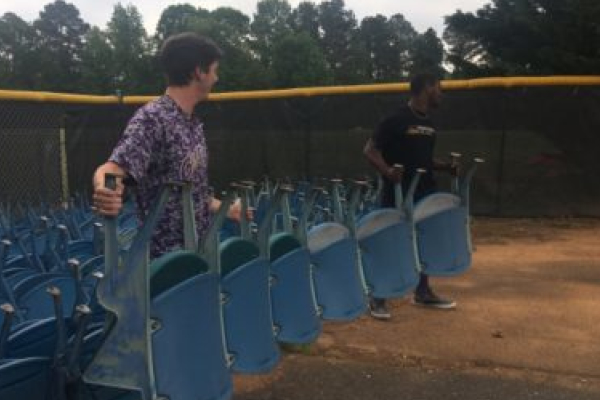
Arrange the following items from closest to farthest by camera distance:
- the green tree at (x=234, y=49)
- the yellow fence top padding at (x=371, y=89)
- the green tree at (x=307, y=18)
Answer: the yellow fence top padding at (x=371, y=89) < the green tree at (x=234, y=49) < the green tree at (x=307, y=18)

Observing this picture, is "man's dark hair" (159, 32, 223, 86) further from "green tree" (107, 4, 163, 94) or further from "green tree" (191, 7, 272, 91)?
"green tree" (107, 4, 163, 94)

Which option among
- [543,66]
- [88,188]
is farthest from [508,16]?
[88,188]

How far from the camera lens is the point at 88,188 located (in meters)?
10.0

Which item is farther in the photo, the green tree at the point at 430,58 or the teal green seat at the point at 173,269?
the green tree at the point at 430,58

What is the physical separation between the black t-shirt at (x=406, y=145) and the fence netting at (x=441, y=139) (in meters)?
4.56

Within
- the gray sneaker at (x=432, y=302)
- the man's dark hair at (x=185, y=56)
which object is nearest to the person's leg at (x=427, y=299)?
the gray sneaker at (x=432, y=302)

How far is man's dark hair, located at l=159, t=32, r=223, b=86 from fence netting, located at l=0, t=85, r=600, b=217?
674 cm

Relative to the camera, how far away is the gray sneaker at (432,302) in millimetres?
6191

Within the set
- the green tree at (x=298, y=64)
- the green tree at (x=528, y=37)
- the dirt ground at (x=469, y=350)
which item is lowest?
the dirt ground at (x=469, y=350)

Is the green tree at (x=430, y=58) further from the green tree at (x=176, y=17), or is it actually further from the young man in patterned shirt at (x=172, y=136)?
the green tree at (x=176, y=17)

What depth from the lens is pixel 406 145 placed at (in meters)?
6.02

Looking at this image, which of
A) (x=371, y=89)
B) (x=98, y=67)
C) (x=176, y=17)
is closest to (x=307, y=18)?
(x=176, y=17)

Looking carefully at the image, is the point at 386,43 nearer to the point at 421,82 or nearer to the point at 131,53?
the point at 131,53

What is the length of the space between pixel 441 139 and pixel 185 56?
7.70m
